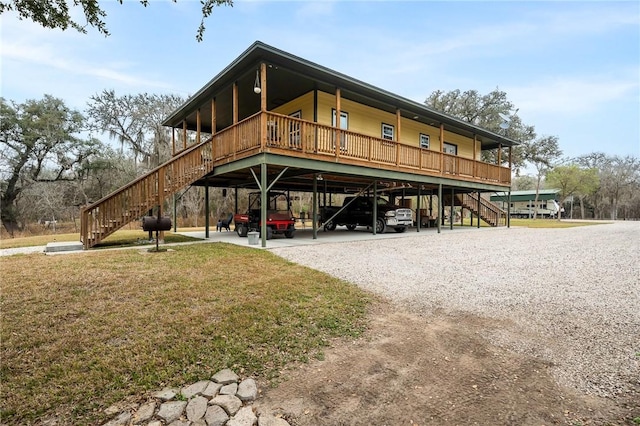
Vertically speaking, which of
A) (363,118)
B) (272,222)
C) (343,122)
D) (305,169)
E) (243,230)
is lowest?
(243,230)

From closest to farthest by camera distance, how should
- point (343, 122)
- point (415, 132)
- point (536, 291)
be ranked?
point (536, 291) < point (343, 122) < point (415, 132)

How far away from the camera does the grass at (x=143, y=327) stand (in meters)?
2.64

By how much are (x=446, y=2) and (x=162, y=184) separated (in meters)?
10.2

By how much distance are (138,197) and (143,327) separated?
25.0 ft

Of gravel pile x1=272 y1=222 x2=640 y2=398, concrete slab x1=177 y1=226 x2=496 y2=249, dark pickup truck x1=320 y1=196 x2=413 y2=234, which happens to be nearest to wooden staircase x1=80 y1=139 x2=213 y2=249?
concrete slab x1=177 y1=226 x2=496 y2=249

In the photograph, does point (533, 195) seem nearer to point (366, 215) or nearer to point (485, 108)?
point (485, 108)

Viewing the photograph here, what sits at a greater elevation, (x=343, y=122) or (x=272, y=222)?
(x=343, y=122)

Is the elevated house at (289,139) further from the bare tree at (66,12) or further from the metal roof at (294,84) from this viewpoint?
the bare tree at (66,12)

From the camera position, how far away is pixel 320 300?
4.72m

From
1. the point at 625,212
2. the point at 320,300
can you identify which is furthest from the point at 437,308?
the point at 625,212

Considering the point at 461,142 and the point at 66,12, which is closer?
the point at 66,12

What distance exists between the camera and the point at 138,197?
10.1 meters

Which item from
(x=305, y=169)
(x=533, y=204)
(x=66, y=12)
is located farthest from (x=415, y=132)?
(x=533, y=204)

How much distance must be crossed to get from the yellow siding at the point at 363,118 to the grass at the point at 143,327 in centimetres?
838
